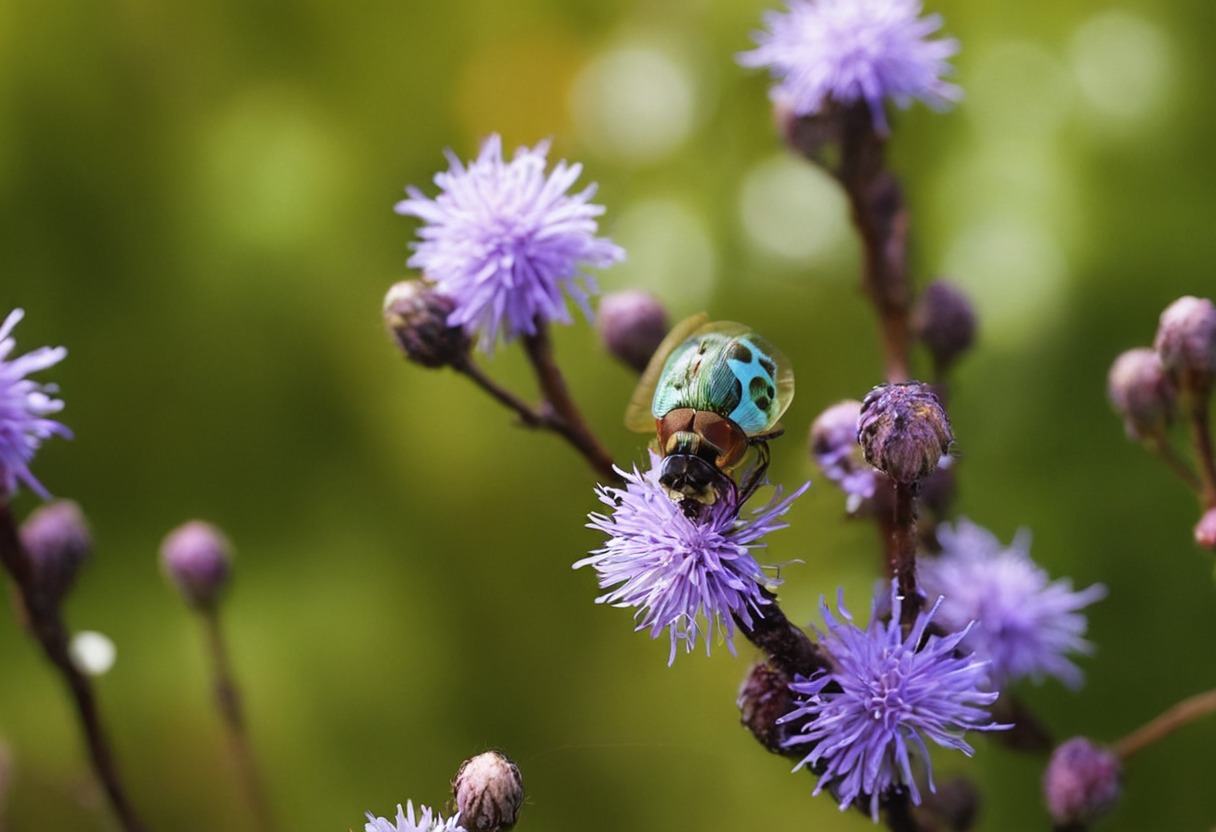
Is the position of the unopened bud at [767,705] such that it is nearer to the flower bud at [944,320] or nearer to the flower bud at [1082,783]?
the flower bud at [1082,783]

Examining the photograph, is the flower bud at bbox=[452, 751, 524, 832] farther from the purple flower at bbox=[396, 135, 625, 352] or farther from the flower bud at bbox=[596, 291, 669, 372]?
the flower bud at bbox=[596, 291, 669, 372]

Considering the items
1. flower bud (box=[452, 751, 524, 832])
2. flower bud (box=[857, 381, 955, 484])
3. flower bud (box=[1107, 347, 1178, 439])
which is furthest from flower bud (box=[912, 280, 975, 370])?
flower bud (box=[452, 751, 524, 832])

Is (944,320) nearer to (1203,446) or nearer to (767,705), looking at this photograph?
(1203,446)

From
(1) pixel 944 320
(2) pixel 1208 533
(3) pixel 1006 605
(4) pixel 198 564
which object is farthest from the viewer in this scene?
(4) pixel 198 564

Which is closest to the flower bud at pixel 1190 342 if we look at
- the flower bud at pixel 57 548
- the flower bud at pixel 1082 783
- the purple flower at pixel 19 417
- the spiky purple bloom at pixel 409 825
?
the flower bud at pixel 1082 783

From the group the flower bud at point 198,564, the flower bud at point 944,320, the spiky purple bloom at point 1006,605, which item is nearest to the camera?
the spiky purple bloom at point 1006,605

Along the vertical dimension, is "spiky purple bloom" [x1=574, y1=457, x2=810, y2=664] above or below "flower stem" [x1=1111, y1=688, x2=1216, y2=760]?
above

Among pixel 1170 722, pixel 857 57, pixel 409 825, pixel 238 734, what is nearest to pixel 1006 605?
pixel 1170 722
